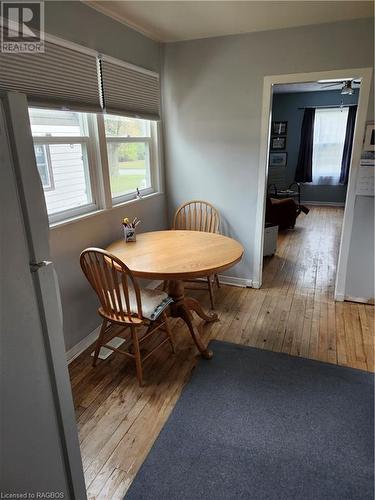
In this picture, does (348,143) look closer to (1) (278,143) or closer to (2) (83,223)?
(1) (278,143)

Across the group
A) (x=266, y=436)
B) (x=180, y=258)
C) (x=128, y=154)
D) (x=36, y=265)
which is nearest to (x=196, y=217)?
(x=128, y=154)

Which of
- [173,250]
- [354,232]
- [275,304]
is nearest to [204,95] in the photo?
[173,250]

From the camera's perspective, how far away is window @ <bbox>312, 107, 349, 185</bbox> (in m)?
6.91

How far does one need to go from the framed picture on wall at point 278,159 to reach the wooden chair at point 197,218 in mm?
4989

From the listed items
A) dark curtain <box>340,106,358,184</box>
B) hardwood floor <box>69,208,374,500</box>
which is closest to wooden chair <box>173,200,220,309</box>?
hardwood floor <box>69,208,374,500</box>

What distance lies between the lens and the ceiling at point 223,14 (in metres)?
2.14

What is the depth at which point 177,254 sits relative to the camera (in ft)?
7.28

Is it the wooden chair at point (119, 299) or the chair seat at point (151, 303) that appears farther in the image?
the chair seat at point (151, 303)

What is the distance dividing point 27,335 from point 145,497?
3.49 ft

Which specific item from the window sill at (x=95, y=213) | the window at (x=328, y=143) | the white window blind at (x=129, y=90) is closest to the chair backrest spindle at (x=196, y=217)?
the window sill at (x=95, y=213)

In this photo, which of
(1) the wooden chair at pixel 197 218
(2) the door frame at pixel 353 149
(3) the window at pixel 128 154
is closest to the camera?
(2) the door frame at pixel 353 149

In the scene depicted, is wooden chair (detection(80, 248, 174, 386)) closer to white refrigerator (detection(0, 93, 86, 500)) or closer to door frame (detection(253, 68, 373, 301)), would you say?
white refrigerator (detection(0, 93, 86, 500))

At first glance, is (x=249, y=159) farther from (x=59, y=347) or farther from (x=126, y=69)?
(x=59, y=347)

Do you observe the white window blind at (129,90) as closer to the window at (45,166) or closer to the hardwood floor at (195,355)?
the window at (45,166)
